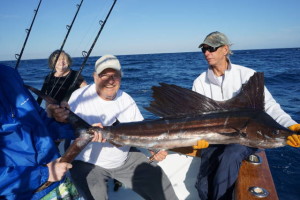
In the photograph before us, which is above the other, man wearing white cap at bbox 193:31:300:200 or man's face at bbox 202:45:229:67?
man's face at bbox 202:45:229:67

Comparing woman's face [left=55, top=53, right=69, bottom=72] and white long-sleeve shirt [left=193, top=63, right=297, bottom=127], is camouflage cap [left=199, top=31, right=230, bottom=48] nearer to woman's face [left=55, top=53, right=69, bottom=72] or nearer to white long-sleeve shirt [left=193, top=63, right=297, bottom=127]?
white long-sleeve shirt [left=193, top=63, right=297, bottom=127]

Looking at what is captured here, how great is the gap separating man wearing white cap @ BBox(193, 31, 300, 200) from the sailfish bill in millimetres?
150

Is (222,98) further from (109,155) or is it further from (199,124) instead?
(109,155)

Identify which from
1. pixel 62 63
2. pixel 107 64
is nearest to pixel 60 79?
pixel 62 63

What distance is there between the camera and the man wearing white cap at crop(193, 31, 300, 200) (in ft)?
6.95

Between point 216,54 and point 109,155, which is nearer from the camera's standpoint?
point 109,155

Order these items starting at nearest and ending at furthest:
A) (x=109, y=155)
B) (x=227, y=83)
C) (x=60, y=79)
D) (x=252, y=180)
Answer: (x=252, y=180)
(x=109, y=155)
(x=227, y=83)
(x=60, y=79)

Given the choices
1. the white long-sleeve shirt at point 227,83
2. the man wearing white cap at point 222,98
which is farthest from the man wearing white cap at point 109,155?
the white long-sleeve shirt at point 227,83

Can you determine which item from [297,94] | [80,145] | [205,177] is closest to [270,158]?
[205,177]

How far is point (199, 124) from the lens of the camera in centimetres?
227

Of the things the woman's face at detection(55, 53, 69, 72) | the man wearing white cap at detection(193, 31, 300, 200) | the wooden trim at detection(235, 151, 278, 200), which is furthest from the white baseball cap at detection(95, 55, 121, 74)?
the woman's face at detection(55, 53, 69, 72)

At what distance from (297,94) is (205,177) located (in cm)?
933

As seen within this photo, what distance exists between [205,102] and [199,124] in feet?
0.83

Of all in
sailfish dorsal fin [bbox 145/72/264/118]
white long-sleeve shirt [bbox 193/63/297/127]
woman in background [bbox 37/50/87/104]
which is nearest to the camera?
sailfish dorsal fin [bbox 145/72/264/118]
